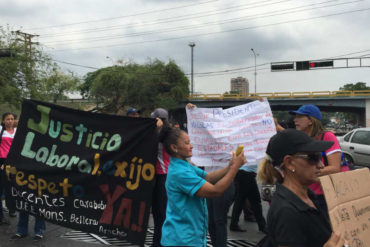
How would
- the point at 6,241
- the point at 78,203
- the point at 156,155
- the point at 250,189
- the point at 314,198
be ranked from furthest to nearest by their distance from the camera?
the point at 250,189, the point at 6,241, the point at 78,203, the point at 156,155, the point at 314,198

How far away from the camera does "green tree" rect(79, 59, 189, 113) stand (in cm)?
4528

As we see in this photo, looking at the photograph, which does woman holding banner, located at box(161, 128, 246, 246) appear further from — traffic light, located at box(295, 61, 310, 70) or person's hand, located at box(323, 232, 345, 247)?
traffic light, located at box(295, 61, 310, 70)

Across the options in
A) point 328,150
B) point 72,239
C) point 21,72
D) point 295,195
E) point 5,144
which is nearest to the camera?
point 295,195

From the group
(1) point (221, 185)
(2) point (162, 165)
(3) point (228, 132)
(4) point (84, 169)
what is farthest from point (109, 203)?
(1) point (221, 185)

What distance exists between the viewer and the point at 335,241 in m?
1.59

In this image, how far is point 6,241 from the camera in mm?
4949

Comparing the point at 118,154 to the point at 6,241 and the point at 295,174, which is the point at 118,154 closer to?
the point at 6,241

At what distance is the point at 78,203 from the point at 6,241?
1.50 m

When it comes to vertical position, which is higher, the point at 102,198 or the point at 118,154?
the point at 118,154

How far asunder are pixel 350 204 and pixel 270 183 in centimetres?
44

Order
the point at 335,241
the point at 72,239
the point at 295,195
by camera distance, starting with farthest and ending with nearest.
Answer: the point at 72,239
the point at 295,195
the point at 335,241

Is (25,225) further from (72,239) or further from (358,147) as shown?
(358,147)

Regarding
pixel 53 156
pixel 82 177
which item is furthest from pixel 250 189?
pixel 53 156

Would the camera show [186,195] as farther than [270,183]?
Yes
